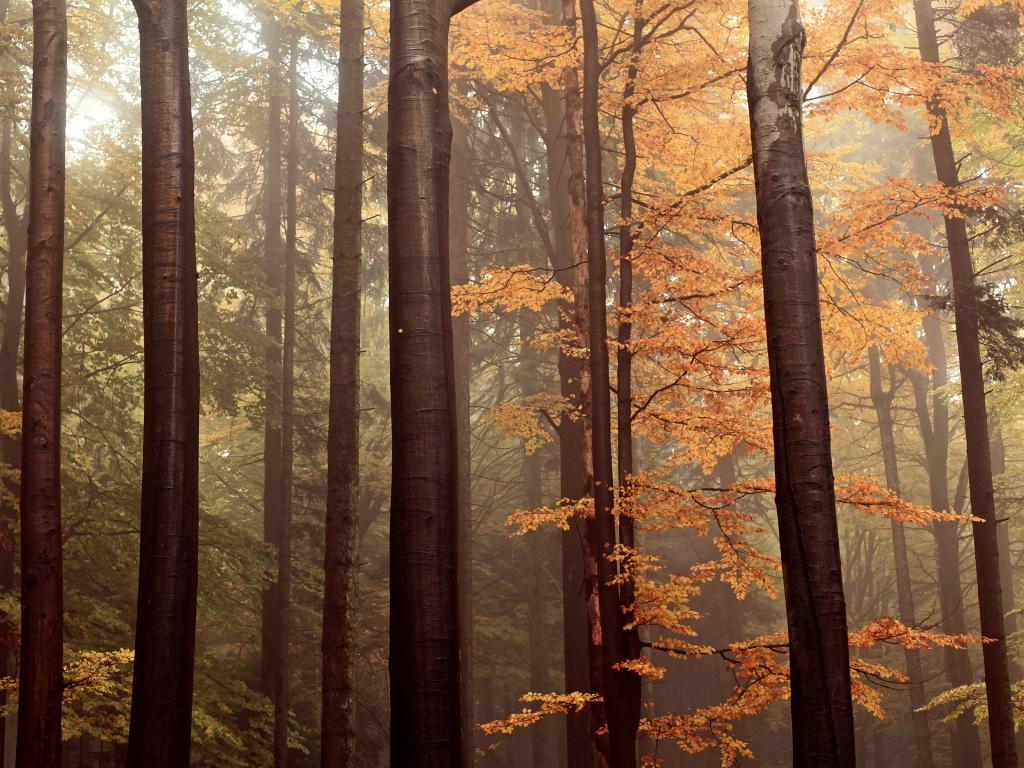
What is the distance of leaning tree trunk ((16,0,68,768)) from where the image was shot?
7719 millimetres

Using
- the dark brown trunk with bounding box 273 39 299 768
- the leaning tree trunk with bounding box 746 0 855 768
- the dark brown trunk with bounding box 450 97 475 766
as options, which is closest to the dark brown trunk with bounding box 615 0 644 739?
the leaning tree trunk with bounding box 746 0 855 768

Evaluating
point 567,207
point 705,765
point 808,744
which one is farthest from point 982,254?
point 808,744

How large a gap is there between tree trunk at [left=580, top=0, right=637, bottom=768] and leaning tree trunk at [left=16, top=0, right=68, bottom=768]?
15.8 ft

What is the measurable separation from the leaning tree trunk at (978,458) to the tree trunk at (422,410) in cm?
794

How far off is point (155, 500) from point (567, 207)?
9.84 meters

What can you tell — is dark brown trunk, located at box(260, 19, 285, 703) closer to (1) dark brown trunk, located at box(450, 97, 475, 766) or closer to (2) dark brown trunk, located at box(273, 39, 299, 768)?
(2) dark brown trunk, located at box(273, 39, 299, 768)

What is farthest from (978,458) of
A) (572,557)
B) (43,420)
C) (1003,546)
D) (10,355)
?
(1003,546)

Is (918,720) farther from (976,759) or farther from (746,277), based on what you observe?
(746,277)

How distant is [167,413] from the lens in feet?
19.7

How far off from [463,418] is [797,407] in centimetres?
1199

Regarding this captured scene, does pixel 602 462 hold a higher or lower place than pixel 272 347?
lower

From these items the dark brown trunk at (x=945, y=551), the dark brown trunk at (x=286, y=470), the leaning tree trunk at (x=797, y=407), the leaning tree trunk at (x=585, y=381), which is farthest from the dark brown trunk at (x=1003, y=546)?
the leaning tree trunk at (x=797, y=407)

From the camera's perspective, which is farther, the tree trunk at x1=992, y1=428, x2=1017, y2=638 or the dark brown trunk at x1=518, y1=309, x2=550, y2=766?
the tree trunk at x1=992, y1=428, x2=1017, y2=638

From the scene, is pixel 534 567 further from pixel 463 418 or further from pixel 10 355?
pixel 10 355
